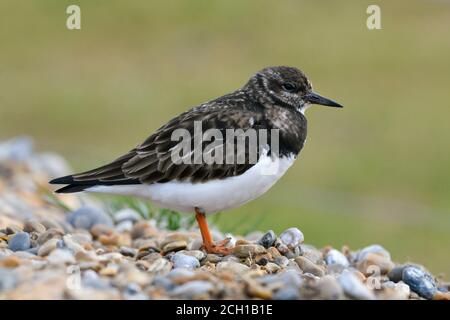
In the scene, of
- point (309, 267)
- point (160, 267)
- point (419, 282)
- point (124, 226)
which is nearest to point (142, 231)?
point (124, 226)

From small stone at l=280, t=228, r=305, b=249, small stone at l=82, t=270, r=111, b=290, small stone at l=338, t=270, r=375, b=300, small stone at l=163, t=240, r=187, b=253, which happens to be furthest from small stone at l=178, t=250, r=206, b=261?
small stone at l=338, t=270, r=375, b=300

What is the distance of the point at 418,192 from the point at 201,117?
10708 millimetres

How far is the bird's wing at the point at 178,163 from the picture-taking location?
7.56 metres

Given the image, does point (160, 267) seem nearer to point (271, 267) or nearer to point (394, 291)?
point (271, 267)

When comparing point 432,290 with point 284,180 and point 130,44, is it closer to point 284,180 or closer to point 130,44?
point 284,180

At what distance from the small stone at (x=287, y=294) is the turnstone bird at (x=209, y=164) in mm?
1530

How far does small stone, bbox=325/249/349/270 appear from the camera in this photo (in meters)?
8.38

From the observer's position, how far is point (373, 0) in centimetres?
3628

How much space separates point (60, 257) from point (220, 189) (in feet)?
4.96

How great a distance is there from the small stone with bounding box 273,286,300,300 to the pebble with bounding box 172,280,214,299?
17.3 inches

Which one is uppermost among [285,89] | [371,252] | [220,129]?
[285,89]

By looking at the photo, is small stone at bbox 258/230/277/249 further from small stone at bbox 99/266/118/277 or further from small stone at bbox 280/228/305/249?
small stone at bbox 99/266/118/277

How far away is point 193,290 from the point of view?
6.02m

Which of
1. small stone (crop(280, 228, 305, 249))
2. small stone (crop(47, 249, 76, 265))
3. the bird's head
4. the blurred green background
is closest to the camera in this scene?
small stone (crop(47, 249, 76, 265))
